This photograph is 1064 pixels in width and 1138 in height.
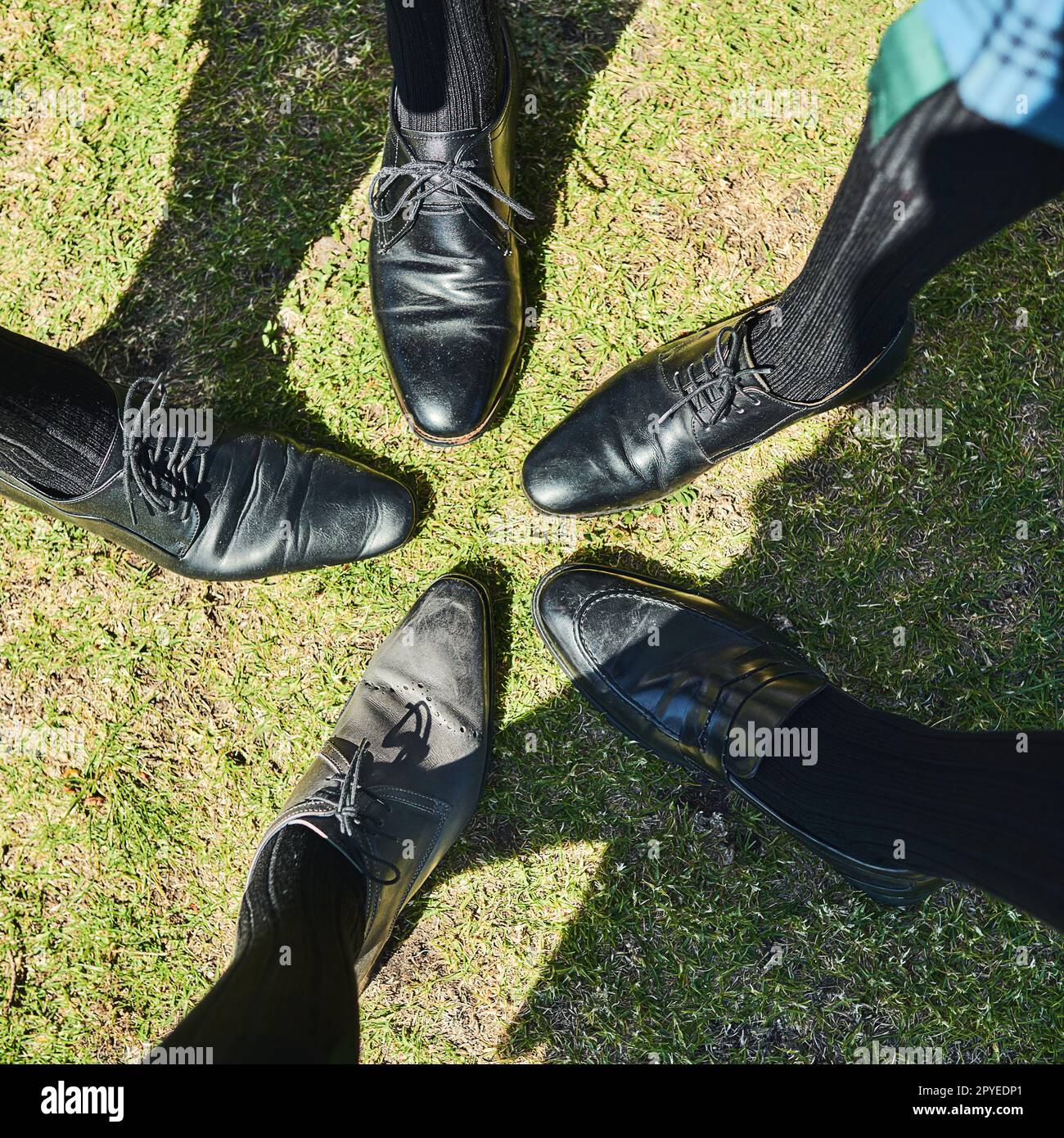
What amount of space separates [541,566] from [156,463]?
100 cm

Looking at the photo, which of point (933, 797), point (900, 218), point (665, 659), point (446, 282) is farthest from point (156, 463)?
point (933, 797)

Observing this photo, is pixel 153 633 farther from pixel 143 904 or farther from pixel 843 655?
pixel 843 655

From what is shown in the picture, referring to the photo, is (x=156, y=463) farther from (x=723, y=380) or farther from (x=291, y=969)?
(x=723, y=380)

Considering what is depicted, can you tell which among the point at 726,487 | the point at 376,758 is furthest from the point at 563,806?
the point at 726,487

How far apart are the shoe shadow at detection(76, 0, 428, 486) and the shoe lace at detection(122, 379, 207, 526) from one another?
312 millimetres

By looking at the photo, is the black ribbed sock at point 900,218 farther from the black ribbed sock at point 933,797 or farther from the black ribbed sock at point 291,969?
the black ribbed sock at point 291,969

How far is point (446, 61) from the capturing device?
1.86 meters

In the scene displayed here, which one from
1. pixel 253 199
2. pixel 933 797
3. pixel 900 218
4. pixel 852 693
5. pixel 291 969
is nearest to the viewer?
pixel 900 218

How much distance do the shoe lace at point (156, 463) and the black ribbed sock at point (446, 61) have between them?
92 cm

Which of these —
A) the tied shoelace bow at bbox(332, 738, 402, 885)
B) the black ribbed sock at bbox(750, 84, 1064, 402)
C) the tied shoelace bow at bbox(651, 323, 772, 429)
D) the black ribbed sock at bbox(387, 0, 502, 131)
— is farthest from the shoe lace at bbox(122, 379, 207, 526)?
the black ribbed sock at bbox(750, 84, 1064, 402)

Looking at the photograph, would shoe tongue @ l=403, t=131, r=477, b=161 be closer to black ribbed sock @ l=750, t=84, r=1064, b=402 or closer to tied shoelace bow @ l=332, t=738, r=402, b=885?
black ribbed sock @ l=750, t=84, r=1064, b=402

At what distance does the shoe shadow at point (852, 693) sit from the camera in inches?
84.6

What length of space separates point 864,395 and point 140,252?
80.9 inches

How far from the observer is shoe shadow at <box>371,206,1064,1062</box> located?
2.15m
